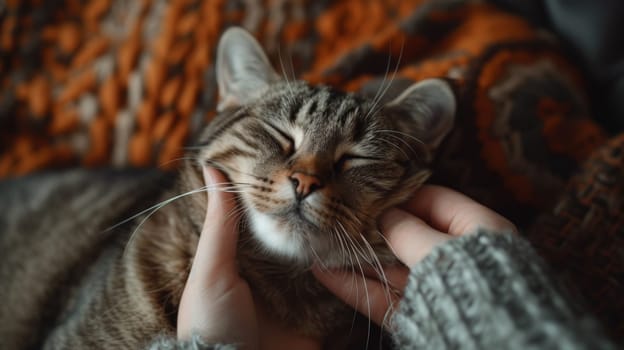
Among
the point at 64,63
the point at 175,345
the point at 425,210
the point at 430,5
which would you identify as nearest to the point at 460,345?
the point at 425,210

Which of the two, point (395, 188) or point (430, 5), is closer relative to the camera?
point (395, 188)

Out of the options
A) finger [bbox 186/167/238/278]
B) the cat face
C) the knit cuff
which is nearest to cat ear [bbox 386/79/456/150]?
the cat face

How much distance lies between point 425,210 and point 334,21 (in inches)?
30.9

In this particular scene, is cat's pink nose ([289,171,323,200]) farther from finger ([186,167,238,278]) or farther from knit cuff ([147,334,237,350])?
knit cuff ([147,334,237,350])

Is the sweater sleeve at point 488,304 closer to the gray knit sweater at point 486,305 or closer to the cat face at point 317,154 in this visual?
the gray knit sweater at point 486,305

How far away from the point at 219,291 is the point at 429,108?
561mm

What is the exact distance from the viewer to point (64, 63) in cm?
139

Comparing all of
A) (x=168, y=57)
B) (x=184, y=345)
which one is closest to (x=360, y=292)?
(x=184, y=345)

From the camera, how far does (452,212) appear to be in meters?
0.81

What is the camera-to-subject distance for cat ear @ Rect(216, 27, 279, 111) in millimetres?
997

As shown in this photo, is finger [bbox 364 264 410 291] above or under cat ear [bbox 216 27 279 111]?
→ under

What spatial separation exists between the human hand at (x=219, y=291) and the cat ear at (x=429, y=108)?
16.4 inches

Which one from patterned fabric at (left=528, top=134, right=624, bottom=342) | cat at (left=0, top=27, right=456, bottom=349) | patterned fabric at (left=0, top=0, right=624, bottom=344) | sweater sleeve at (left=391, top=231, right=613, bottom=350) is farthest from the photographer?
patterned fabric at (left=0, top=0, right=624, bottom=344)

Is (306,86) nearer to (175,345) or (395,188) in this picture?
(395,188)
